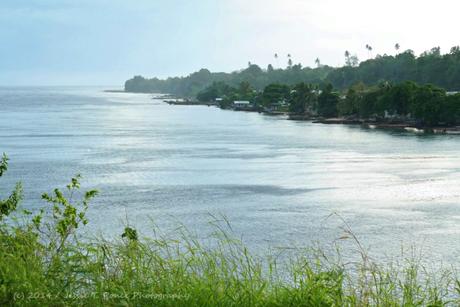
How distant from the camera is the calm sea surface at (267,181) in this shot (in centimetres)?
2400

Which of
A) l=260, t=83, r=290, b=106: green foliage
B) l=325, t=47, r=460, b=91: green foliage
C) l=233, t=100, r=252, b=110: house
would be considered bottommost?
l=233, t=100, r=252, b=110: house

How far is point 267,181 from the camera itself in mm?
37000

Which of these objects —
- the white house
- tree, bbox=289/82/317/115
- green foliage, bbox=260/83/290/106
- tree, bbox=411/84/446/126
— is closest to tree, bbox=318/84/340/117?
tree, bbox=289/82/317/115

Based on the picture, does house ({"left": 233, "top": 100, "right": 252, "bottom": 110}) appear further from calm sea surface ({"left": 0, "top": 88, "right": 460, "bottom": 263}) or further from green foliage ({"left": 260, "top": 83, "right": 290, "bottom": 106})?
calm sea surface ({"left": 0, "top": 88, "right": 460, "bottom": 263})

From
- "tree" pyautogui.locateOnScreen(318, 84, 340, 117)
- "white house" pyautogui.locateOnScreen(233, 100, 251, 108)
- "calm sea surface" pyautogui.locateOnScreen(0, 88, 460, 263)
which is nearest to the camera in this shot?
"calm sea surface" pyautogui.locateOnScreen(0, 88, 460, 263)

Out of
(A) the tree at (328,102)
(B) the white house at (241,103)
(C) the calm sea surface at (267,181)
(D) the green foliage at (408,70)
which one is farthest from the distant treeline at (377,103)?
(D) the green foliage at (408,70)

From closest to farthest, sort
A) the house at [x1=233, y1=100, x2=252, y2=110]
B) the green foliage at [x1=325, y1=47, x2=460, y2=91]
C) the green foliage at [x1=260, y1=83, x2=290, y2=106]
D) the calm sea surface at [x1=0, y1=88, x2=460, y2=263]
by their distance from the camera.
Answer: the calm sea surface at [x1=0, y1=88, x2=460, y2=263] < the green foliage at [x1=325, y1=47, x2=460, y2=91] < the green foliage at [x1=260, y1=83, x2=290, y2=106] < the house at [x1=233, y1=100, x2=252, y2=110]

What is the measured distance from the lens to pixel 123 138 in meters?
65.9

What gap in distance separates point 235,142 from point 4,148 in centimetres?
2150

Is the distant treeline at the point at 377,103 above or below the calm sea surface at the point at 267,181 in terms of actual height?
above

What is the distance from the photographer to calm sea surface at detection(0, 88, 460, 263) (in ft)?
78.7

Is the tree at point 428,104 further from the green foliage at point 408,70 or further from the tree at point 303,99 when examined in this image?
the green foliage at point 408,70

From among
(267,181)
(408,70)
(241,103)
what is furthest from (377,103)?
(241,103)

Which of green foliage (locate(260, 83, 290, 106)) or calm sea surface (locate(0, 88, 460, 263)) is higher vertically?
green foliage (locate(260, 83, 290, 106))
